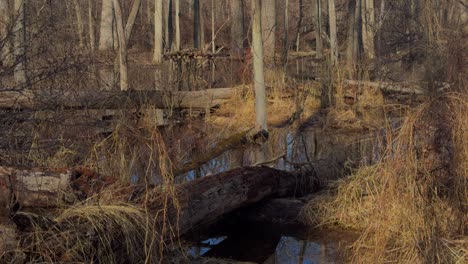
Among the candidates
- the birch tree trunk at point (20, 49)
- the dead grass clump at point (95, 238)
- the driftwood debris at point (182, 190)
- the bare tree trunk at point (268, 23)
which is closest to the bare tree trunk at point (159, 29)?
the bare tree trunk at point (268, 23)

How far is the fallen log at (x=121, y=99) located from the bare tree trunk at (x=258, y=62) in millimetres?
1903

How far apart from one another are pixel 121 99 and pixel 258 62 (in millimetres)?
2518

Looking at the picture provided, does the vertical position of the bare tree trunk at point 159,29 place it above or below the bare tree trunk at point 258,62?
above

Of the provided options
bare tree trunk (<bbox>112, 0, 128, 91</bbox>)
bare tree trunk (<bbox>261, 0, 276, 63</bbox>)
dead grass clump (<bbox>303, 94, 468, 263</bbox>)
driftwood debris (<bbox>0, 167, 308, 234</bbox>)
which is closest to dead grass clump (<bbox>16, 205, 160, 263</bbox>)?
driftwood debris (<bbox>0, 167, 308, 234</bbox>)

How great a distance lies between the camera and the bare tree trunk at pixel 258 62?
9.42 m

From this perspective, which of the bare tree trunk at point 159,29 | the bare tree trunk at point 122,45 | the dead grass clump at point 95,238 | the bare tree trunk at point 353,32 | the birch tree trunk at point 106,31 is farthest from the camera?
the birch tree trunk at point 106,31

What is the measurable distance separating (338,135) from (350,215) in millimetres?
5282

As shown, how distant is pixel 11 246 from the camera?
13.9 ft

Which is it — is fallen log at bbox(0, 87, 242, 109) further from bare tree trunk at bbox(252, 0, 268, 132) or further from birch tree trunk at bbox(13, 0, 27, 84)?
bare tree trunk at bbox(252, 0, 268, 132)

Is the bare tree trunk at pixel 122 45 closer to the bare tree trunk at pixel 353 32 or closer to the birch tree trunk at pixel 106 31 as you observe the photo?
the bare tree trunk at pixel 353 32

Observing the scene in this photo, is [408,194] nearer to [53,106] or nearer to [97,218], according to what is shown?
[97,218]

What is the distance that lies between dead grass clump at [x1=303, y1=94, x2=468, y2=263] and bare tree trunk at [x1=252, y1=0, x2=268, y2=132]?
421 centimetres

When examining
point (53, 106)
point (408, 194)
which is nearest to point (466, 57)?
point (408, 194)

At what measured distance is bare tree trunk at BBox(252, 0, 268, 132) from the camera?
30.9ft
